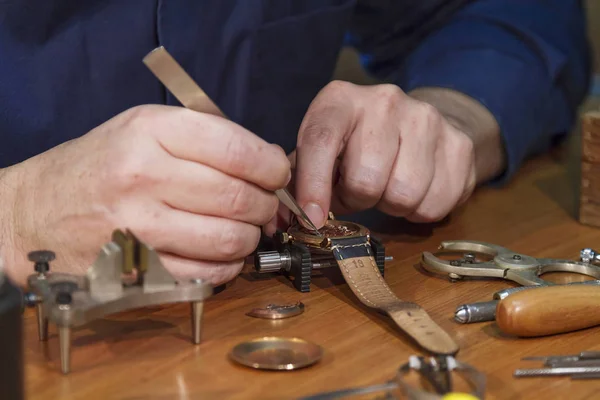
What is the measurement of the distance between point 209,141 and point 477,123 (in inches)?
28.0

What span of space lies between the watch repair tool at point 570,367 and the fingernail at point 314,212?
345mm

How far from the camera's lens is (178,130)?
0.88 metres

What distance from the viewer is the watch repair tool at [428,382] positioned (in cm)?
71

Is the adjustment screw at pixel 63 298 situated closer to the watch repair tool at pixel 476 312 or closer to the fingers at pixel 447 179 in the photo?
the watch repair tool at pixel 476 312

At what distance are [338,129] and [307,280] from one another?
225 mm

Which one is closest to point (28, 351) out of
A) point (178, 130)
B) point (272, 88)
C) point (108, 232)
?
point (108, 232)

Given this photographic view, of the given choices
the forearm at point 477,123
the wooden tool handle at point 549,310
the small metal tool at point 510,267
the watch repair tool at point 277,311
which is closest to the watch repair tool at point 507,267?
the small metal tool at point 510,267

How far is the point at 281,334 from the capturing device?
875 mm

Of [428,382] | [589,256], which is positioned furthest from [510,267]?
[428,382]

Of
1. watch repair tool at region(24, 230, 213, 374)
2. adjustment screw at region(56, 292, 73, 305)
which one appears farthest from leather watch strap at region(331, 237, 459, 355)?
adjustment screw at region(56, 292, 73, 305)

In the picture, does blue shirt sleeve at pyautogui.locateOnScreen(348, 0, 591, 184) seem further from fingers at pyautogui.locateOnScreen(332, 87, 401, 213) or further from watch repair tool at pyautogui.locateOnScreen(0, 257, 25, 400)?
watch repair tool at pyautogui.locateOnScreen(0, 257, 25, 400)

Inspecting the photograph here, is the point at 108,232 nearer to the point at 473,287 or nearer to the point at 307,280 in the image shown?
the point at 307,280

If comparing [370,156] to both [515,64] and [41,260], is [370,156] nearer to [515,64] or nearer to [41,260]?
[41,260]

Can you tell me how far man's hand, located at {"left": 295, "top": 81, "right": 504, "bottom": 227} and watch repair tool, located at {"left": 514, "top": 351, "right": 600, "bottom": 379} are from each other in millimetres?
352
